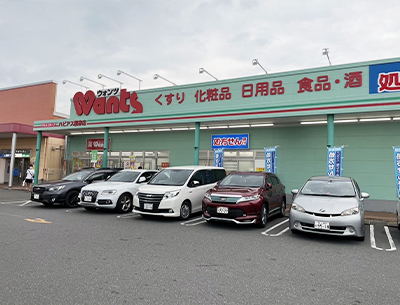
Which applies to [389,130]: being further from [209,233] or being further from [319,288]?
[319,288]

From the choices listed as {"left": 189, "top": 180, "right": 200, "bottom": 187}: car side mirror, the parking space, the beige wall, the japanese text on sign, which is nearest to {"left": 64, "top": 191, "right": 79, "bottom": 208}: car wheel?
the parking space

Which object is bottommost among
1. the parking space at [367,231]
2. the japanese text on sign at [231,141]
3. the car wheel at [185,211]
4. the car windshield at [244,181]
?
the parking space at [367,231]

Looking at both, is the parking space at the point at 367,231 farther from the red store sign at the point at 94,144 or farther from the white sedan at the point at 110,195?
the red store sign at the point at 94,144

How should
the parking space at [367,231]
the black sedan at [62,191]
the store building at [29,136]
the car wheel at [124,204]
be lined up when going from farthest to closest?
the store building at [29,136] → the black sedan at [62,191] → the car wheel at [124,204] → the parking space at [367,231]

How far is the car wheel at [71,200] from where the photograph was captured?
471 inches

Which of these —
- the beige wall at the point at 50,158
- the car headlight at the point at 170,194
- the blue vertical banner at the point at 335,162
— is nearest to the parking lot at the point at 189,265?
the car headlight at the point at 170,194

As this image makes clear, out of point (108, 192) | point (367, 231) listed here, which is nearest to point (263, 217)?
point (367, 231)

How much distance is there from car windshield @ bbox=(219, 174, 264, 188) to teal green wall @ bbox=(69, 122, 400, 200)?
5.79m

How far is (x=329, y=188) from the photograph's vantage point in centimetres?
836

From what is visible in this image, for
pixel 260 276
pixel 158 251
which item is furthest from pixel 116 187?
pixel 260 276

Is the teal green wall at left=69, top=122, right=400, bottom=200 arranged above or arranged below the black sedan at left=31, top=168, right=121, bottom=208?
above

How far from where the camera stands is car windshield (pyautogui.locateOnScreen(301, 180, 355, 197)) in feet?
26.4

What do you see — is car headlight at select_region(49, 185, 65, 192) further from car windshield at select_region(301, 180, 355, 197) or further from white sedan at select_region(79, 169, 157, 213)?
car windshield at select_region(301, 180, 355, 197)

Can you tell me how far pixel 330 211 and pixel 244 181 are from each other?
3.13m
